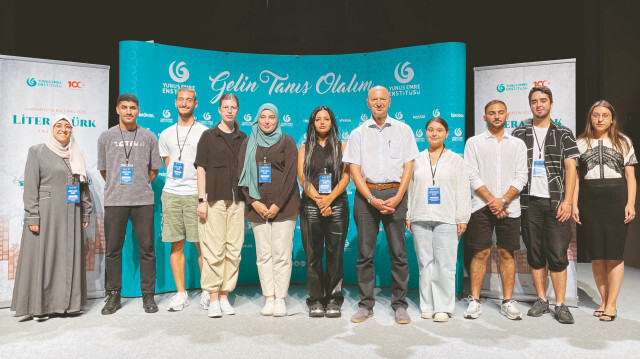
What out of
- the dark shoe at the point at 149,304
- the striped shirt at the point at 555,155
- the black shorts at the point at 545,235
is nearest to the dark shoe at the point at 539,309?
the black shorts at the point at 545,235

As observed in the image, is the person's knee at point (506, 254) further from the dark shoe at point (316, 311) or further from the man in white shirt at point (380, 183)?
the dark shoe at point (316, 311)

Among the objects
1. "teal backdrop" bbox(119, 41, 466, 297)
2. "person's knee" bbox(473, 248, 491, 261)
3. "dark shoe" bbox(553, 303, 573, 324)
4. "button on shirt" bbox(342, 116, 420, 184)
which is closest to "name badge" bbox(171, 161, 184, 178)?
"teal backdrop" bbox(119, 41, 466, 297)

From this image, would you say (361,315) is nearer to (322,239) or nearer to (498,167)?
(322,239)

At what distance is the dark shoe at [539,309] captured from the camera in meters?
3.50

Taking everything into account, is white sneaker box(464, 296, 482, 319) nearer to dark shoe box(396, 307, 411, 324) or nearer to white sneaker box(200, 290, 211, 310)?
dark shoe box(396, 307, 411, 324)

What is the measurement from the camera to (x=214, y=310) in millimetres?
3432

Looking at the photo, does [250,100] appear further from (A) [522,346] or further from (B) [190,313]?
(A) [522,346]

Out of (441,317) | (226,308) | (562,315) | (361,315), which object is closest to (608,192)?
(562,315)

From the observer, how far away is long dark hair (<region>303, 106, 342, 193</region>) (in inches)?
133

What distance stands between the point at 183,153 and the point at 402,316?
7.05ft

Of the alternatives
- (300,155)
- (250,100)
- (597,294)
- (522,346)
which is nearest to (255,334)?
(300,155)

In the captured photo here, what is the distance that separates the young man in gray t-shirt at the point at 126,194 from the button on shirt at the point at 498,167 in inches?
101

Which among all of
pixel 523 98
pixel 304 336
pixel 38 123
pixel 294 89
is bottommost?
pixel 304 336

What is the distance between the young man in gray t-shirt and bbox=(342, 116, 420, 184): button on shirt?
1.61m
